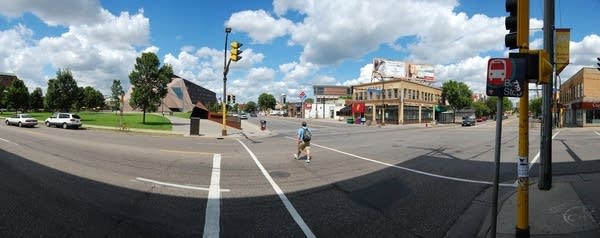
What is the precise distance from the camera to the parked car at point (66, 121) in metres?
33.3

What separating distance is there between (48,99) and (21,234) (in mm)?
56074

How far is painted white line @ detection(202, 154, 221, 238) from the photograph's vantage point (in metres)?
5.24

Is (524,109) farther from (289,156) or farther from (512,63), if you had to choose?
(289,156)

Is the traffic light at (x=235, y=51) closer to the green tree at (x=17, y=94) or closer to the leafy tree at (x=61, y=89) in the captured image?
the leafy tree at (x=61, y=89)

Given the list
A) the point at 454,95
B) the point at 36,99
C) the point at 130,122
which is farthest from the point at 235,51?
the point at 36,99

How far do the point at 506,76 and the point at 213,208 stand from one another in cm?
498

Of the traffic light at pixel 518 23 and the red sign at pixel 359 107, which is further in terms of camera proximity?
the red sign at pixel 359 107

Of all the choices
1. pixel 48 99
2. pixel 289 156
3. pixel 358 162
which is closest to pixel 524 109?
pixel 358 162

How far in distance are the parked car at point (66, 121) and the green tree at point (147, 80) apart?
7.40 m

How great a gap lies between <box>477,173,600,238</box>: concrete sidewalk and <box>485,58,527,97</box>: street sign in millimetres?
2130

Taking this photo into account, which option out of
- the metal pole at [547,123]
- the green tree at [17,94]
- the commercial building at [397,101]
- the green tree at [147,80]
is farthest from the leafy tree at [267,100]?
the metal pole at [547,123]

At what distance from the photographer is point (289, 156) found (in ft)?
47.4

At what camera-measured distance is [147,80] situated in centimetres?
4116

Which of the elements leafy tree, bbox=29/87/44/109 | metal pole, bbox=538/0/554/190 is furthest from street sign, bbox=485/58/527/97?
leafy tree, bbox=29/87/44/109
